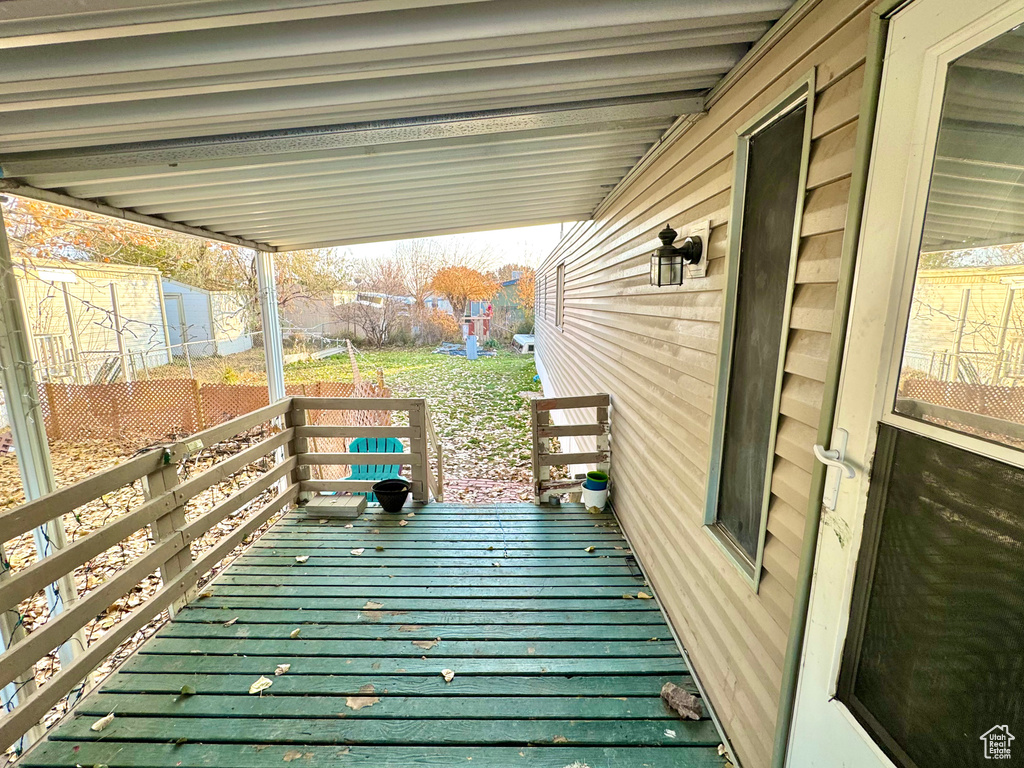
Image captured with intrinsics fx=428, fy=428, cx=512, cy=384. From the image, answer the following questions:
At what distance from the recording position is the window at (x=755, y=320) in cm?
164

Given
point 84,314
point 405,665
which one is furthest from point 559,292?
point 84,314

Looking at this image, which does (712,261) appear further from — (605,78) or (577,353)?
(577,353)

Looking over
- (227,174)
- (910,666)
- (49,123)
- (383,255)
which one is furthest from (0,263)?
(383,255)

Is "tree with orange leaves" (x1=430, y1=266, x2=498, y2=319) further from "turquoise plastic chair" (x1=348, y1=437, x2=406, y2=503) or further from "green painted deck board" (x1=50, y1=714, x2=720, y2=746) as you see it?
"green painted deck board" (x1=50, y1=714, x2=720, y2=746)

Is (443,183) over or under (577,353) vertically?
over

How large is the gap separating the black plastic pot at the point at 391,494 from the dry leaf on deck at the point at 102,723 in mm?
2295

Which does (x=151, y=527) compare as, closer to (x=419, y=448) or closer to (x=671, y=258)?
(x=419, y=448)

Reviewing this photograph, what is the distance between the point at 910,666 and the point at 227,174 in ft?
Result: 13.4

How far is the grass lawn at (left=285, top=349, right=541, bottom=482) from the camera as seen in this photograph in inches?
293

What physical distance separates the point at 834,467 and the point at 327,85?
2527 mm

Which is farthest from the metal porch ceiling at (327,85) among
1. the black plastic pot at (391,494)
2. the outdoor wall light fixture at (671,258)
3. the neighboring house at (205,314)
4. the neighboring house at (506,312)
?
the neighboring house at (506,312)

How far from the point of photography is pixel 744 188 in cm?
196

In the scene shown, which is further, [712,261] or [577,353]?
[577,353]

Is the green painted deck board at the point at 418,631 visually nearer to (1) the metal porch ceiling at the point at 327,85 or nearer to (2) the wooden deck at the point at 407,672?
(2) the wooden deck at the point at 407,672
